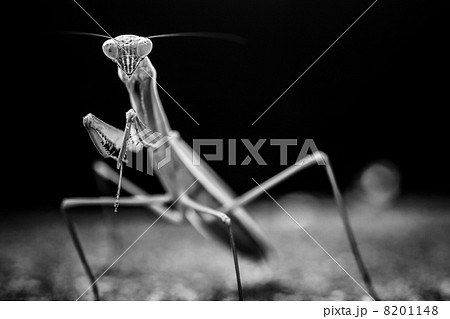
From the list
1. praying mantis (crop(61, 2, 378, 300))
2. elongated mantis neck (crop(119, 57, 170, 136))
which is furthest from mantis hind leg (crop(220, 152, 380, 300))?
elongated mantis neck (crop(119, 57, 170, 136))

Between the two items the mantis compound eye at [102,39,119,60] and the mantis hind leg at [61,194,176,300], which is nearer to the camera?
the mantis compound eye at [102,39,119,60]

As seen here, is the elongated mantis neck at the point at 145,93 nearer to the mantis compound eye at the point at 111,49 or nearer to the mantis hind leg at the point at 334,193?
the mantis compound eye at the point at 111,49

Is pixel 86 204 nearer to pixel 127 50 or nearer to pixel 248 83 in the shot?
pixel 127 50

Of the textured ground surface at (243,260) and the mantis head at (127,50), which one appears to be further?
the textured ground surface at (243,260)

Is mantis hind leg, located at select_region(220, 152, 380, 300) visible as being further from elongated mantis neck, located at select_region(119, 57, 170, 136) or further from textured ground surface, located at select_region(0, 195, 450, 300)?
elongated mantis neck, located at select_region(119, 57, 170, 136)

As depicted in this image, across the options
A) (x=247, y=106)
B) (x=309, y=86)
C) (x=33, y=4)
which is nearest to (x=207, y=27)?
(x=247, y=106)

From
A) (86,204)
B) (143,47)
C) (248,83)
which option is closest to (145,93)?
(143,47)

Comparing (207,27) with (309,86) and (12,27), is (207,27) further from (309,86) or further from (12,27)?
(12,27)

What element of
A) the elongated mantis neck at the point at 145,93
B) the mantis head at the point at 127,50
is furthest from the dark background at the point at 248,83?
the mantis head at the point at 127,50
